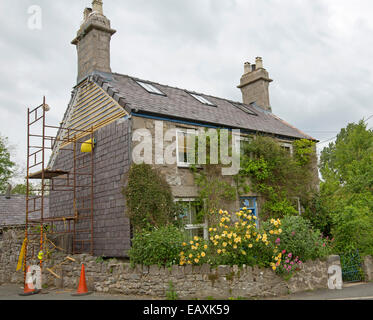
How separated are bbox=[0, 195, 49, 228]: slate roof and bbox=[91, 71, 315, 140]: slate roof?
33.0 feet

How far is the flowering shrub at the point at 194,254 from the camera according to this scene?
934 cm

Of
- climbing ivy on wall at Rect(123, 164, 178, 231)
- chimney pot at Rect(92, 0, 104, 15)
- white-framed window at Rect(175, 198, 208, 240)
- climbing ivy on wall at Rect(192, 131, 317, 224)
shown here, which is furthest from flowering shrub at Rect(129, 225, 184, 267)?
chimney pot at Rect(92, 0, 104, 15)

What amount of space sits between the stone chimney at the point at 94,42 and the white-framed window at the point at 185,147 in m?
4.31

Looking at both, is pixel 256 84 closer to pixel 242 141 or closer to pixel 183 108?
pixel 242 141

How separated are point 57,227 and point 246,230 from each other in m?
8.47

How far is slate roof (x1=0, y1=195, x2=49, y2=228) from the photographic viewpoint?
66.6ft

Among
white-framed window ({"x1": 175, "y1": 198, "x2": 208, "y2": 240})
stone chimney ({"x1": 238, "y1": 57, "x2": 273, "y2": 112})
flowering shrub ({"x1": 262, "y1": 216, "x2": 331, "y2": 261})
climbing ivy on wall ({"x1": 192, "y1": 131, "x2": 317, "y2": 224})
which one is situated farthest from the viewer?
stone chimney ({"x1": 238, "y1": 57, "x2": 273, "y2": 112})

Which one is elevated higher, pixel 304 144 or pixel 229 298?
pixel 304 144

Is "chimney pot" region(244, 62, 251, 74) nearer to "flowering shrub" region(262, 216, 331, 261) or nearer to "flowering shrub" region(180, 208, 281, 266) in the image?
"flowering shrub" region(262, 216, 331, 261)

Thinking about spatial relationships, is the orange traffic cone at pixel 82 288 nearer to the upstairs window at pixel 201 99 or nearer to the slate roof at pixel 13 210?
the upstairs window at pixel 201 99

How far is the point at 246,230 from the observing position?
970cm

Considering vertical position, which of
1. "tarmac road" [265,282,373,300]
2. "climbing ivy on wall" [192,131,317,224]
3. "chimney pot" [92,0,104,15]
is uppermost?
"chimney pot" [92,0,104,15]
